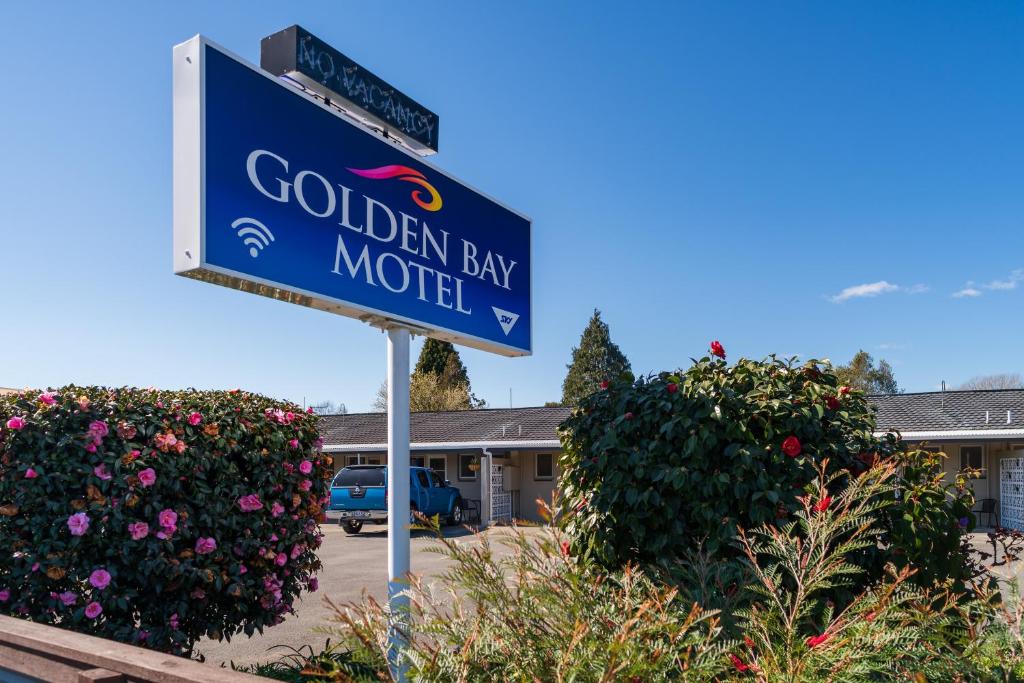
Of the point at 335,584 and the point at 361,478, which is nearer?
the point at 335,584

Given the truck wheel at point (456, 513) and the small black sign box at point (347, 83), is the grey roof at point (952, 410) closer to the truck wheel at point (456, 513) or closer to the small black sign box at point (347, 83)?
the truck wheel at point (456, 513)

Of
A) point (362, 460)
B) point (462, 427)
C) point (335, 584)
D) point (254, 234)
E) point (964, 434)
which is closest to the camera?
point (254, 234)

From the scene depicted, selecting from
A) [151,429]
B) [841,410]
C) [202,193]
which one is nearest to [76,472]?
[151,429]

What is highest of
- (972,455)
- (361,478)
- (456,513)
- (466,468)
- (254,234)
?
(254,234)

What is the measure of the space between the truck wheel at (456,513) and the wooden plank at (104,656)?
61.8 ft

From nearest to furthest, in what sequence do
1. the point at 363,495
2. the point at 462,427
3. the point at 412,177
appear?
the point at 412,177, the point at 363,495, the point at 462,427

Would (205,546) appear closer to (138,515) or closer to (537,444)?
(138,515)

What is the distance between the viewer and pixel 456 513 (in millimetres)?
22641

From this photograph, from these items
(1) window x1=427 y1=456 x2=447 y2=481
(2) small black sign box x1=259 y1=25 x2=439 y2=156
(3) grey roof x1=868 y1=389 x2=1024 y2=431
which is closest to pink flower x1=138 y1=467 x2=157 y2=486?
(2) small black sign box x1=259 y1=25 x2=439 y2=156

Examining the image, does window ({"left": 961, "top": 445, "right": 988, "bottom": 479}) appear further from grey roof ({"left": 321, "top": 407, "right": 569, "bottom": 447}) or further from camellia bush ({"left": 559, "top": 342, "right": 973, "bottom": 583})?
camellia bush ({"left": 559, "top": 342, "right": 973, "bottom": 583})

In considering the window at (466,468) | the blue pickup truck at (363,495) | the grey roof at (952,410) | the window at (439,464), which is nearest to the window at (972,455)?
the grey roof at (952,410)

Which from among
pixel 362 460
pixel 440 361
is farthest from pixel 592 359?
pixel 362 460

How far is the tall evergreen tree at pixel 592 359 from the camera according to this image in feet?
211

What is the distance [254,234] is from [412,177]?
162 cm
